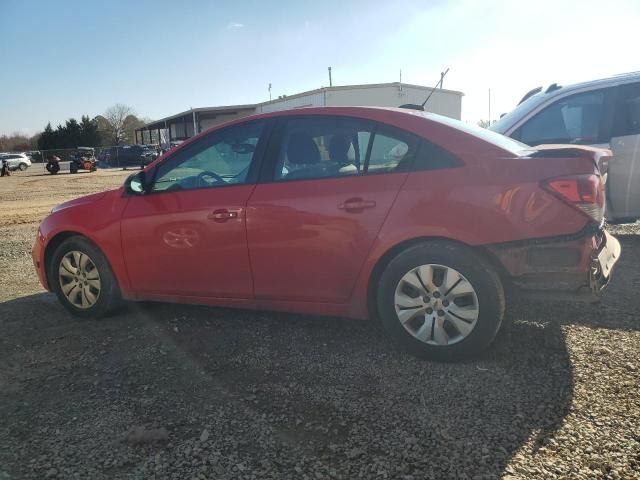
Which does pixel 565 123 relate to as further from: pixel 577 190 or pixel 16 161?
pixel 16 161

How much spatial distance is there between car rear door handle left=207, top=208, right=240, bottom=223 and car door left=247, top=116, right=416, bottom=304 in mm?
124

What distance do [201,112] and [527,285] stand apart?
3832cm

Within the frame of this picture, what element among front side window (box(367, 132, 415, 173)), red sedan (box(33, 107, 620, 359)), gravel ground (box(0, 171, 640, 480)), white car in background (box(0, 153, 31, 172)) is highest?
white car in background (box(0, 153, 31, 172))

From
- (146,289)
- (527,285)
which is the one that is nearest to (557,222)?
(527,285)

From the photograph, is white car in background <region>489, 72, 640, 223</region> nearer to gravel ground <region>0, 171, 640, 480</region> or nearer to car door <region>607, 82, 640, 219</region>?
car door <region>607, 82, 640, 219</region>

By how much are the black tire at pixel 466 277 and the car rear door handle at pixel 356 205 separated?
0.38 metres

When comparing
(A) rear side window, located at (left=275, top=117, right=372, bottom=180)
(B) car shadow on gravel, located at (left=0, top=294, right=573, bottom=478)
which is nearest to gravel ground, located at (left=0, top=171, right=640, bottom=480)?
(B) car shadow on gravel, located at (left=0, top=294, right=573, bottom=478)

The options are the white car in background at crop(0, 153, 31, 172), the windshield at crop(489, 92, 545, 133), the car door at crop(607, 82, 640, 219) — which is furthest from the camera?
the white car in background at crop(0, 153, 31, 172)

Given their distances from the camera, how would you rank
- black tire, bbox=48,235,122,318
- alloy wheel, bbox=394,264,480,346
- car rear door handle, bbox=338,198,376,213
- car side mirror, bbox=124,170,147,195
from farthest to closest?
black tire, bbox=48,235,122,318
car side mirror, bbox=124,170,147,195
car rear door handle, bbox=338,198,376,213
alloy wheel, bbox=394,264,480,346

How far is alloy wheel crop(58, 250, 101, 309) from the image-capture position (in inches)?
171

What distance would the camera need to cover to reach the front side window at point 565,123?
19.3ft

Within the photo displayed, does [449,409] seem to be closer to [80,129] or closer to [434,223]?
[434,223]

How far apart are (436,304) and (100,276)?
2832mm

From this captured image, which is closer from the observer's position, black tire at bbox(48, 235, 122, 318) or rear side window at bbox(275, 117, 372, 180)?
rear side window at bbox(275, 117, 372, 180)
